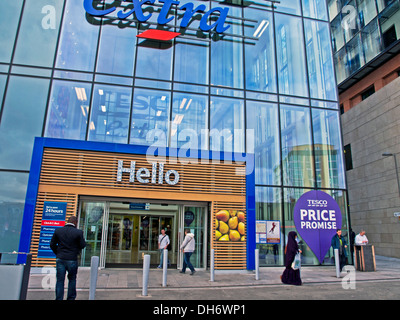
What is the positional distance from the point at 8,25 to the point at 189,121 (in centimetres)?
886

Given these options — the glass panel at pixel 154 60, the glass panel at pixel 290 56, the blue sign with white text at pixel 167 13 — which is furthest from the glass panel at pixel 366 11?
the glass panel at pixel 154 60

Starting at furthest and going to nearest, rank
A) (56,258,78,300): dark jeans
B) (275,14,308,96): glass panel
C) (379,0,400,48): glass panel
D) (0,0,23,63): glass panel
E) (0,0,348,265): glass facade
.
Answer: (379,0,400,48): glass panel < (275,14,308,96): glass panel < (0,0,23,63): glass panel < (0,0,348,265): glass facade < (56,258,78,300): dark jeans

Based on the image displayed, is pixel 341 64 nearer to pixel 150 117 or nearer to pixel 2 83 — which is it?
pixel 150 117

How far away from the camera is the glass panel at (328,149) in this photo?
15.0 m

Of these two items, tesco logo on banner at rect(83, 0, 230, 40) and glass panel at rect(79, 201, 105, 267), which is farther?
tesco logo on banner at rect(83, 0, 230, 40)

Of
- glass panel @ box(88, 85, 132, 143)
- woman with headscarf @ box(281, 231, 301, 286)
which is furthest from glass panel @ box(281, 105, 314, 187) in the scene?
glass panel @ box(88, 85, 132, 143)

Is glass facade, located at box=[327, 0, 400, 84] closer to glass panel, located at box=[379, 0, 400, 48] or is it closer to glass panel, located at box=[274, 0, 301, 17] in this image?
glass panel, located at box=[379, 0, 400, 48]

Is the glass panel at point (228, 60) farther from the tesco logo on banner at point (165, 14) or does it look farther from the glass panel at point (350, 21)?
the glass panel at point (350, 21)

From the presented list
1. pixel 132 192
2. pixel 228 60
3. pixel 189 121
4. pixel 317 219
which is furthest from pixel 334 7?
pixel 132 192

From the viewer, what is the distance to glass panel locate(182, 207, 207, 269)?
13281 millimetres

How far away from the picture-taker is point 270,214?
1392 cm

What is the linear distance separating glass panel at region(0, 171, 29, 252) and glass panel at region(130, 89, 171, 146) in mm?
4512
